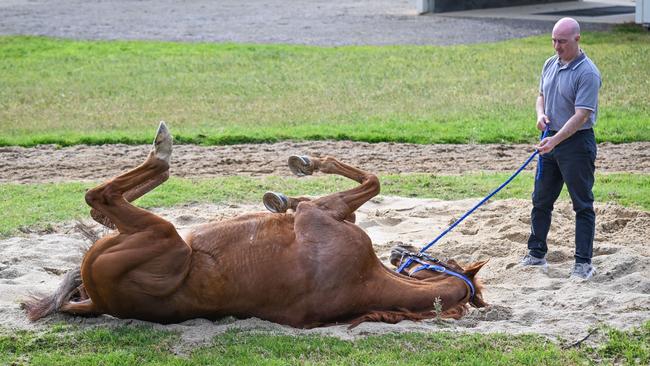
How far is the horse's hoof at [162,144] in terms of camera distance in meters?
6.35

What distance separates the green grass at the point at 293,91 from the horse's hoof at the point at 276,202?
6.18 meters

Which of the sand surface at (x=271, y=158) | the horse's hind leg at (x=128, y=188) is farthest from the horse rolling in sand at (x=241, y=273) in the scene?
the sand surface at (x=271, y=158)

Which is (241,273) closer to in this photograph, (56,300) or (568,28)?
(56,300)

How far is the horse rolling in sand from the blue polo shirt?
5.41 ft

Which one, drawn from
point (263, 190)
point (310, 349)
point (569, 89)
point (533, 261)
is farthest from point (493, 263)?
point (263, 190)

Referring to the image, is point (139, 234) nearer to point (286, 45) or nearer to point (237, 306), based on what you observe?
point (237, 306)

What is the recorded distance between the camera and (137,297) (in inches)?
239

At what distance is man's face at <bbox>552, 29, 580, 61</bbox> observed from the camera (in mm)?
7164

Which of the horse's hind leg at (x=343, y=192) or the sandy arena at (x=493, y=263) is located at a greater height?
the horse's hind leg at (x=343, y=192)

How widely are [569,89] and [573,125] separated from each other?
0.33 m

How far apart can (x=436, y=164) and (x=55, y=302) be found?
6111 millimetres

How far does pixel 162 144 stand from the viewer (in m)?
6.39

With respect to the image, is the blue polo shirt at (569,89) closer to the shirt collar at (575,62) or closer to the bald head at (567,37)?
the shirt collar at (575,62)

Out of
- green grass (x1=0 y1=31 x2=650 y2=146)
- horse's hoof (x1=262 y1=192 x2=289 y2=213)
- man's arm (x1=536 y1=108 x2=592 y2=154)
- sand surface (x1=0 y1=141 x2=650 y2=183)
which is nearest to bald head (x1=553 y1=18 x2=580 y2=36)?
man's arm (x1=536 y1=108 x2=592 y2=154)
